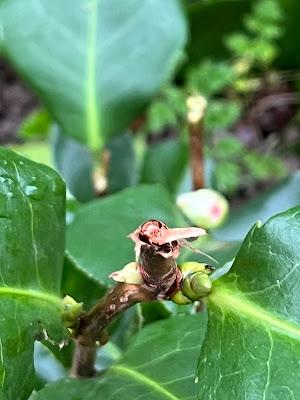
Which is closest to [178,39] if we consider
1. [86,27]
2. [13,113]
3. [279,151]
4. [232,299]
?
[86,27]

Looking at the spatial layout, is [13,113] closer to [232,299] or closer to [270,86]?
[270,86]

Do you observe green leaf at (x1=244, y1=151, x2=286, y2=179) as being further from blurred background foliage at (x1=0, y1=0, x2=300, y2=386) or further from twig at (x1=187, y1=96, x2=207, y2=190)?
twig at (x1=187, y1=96, x2=207, y2=190)

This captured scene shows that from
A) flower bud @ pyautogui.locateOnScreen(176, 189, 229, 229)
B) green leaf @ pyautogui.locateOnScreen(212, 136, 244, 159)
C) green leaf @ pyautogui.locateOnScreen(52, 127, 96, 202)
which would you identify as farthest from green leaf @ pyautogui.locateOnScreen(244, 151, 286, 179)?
flower bud @ pyautogui.locateOnScreen(176, 189, 229, 229)

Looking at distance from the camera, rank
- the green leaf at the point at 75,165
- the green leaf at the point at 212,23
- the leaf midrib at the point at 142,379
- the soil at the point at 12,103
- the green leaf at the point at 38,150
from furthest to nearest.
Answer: the soil at the point at 12,103 → the green leaf at the point at 38,150 → the green leaf at the point at 212,23 → the green leaf at the point at 75,165 → the leaf midrib at the point at 142,379

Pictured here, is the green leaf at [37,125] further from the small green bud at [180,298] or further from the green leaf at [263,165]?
the small green bud at [180,298]

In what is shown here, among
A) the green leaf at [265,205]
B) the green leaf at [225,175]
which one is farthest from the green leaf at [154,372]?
the green leaf at [225,175]
